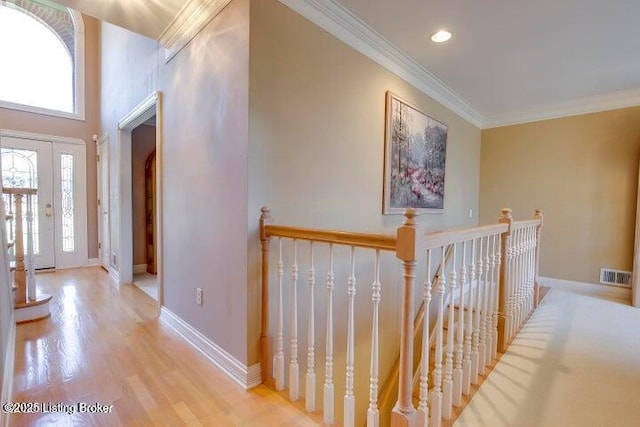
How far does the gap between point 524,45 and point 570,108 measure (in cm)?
206

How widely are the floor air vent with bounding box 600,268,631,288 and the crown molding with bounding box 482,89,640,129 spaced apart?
2.02m

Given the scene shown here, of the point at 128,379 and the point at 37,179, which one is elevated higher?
the point at 37,179

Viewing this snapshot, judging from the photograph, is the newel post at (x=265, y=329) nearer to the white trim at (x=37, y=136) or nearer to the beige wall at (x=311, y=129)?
the beige wall at (x=311, y=129)

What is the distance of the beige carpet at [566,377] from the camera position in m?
1.51

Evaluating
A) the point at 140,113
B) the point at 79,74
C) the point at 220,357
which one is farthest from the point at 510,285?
the point at 79,74

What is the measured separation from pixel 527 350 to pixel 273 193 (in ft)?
7.10

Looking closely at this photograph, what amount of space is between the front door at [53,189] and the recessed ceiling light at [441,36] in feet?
16.6

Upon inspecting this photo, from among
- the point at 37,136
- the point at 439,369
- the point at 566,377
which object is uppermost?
the point at 37,136

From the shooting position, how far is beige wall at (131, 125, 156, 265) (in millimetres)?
4297

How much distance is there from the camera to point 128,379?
1.73 meters

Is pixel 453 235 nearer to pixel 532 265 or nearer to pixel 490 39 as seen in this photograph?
pixel 490 39

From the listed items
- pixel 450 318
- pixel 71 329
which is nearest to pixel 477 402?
pixel 450 318

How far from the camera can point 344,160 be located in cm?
234

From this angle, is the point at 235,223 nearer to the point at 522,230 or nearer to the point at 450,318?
the point at 450,318
